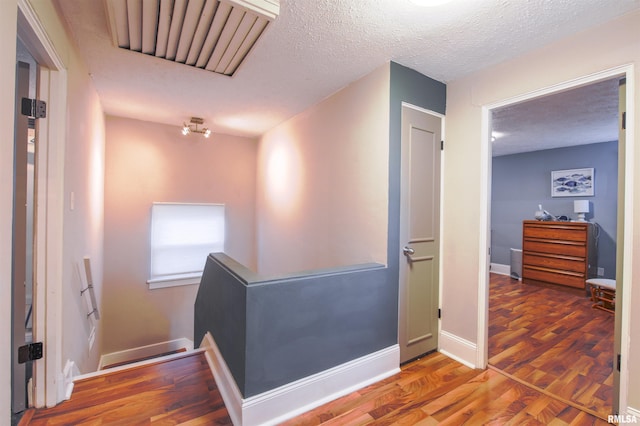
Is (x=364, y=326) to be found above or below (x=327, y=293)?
below

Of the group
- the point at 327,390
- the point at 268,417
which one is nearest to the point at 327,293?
the point at 327,390

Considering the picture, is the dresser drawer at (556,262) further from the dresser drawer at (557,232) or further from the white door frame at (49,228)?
the white door frame at (49,228)

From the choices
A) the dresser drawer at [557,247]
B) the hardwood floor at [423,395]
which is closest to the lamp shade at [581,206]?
the dresser drawer at [557,247]

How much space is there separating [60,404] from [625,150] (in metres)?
3.63

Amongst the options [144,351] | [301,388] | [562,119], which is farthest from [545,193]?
[144,351]

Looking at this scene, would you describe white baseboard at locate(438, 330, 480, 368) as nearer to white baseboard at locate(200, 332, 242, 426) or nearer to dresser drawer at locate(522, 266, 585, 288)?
white baseboard at locate(200, 332, 242, 426)

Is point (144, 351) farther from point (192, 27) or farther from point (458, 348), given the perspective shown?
point (192, 27)

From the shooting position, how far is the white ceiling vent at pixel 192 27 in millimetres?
1488

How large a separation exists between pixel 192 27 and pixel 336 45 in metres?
0.92

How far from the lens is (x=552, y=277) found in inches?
179

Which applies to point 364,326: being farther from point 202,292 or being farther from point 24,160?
point 24,160

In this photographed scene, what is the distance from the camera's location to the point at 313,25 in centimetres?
171

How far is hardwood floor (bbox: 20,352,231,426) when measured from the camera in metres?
1.59

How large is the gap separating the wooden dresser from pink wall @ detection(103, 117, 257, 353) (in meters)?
5.21
